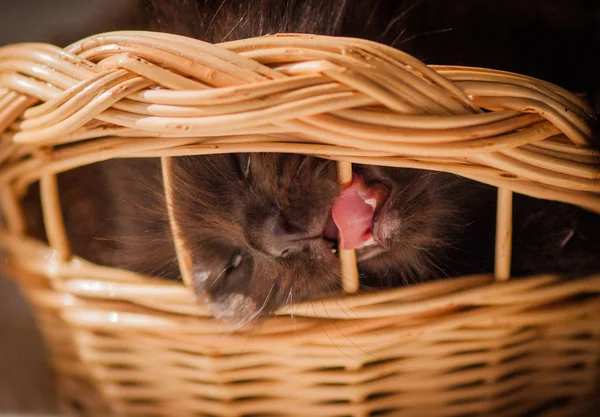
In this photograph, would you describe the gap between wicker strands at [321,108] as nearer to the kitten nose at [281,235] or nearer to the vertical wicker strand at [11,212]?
the kitten nose at [281,235]

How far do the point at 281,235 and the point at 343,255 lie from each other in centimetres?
8

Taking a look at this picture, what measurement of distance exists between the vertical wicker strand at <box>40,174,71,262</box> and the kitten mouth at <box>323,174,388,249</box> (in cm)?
37

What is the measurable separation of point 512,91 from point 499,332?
34cm

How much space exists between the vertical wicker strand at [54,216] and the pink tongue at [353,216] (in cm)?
39

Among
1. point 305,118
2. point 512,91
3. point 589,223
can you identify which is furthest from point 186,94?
point 589,223

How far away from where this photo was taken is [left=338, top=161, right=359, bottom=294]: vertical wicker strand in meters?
0.65

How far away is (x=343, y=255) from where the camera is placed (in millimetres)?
693

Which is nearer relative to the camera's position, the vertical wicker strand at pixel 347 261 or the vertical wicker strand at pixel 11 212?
the vertical wicker strand at pixel 347 261

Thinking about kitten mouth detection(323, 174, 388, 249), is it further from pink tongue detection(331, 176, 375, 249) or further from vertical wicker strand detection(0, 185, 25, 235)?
vertical wicker strand detection(0, 185, 25, 235)

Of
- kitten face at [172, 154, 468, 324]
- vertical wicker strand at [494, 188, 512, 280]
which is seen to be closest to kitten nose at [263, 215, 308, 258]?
kitten face at [172, 154, 468, 324]

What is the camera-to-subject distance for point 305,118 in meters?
0.57

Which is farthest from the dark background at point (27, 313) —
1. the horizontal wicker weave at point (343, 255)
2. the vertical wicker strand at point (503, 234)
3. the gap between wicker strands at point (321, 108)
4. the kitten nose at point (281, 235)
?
the vertical wicker strand at point (503, 234)

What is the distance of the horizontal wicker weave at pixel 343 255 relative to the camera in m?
0.57

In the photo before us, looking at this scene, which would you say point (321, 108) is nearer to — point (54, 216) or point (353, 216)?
A: point (353, 216)
